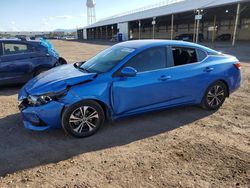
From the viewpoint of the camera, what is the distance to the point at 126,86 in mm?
4328

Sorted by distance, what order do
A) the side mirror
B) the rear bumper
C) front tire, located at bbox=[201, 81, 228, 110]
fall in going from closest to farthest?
1. the rear bumper
2. the side mirror
3. front tire, located at bbox=[201, 81, 228, 110]

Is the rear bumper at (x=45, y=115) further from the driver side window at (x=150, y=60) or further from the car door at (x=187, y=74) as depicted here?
the car door at (x=187, y=74)

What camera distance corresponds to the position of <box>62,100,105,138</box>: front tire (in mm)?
4031

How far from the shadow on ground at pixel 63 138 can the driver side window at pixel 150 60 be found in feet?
3.63

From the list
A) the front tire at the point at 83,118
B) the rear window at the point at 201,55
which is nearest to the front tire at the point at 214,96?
the rear window at the point at 201,55

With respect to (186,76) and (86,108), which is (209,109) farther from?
(86,108)

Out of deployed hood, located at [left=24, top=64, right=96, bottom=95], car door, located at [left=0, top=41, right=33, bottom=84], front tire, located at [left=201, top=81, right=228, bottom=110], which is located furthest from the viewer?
car door, located at [left=0, top=41, right=33, bottom=84]

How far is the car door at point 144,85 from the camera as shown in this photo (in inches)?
170

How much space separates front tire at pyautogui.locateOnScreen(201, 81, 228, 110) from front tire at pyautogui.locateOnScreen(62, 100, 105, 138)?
97.1 inches

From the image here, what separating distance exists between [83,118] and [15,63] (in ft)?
14.9

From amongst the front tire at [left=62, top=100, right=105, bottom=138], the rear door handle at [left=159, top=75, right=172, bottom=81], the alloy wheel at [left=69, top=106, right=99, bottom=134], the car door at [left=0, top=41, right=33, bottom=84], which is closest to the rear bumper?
the front tire at [left=62, top=100, right=105, bottom=138]

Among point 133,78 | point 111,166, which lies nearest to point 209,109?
point 133,78

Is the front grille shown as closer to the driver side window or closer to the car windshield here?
the car windshield

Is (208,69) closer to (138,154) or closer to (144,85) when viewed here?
(144,85)
